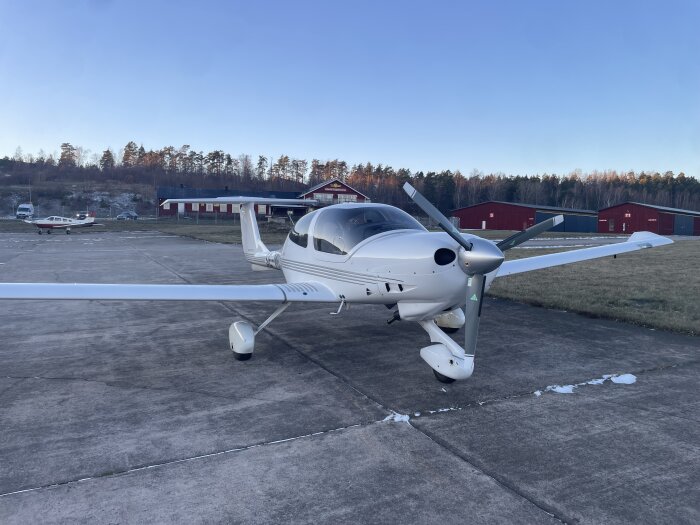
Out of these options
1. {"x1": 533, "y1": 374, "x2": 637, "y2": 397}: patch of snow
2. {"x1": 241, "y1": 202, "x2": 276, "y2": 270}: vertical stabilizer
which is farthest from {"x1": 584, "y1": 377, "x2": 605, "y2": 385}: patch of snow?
{"x1": 241, "y1": 202, "x2": 276, "y2": 270}: vertical stabilizer

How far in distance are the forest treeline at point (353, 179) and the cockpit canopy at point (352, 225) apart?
7933 centimetres

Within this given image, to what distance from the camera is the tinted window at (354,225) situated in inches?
244

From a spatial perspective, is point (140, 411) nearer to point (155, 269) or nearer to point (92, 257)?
point (155, 269)

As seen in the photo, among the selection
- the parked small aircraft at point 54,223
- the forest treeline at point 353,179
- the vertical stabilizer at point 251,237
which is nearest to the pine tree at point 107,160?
the forest treeline at point 353,179

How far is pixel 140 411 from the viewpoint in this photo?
14.7 feet

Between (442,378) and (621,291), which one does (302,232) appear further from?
(621,291)

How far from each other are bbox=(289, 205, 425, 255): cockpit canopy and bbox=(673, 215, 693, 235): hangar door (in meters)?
56.9

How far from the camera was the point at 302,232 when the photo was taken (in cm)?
732

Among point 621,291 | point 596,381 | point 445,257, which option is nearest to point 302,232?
point 445,257

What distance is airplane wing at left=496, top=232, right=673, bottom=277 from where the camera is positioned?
305 inches

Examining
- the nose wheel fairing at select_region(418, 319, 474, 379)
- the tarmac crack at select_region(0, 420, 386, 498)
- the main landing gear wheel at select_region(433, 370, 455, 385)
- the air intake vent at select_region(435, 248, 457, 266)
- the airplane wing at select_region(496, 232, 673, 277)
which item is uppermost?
the air intake vent at select_region(435, 248, 457, 266)

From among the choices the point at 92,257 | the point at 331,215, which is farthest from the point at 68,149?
the point at 331,215

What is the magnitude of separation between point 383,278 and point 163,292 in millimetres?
2665

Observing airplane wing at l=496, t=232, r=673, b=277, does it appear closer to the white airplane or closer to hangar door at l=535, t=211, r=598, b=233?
the white airplane
